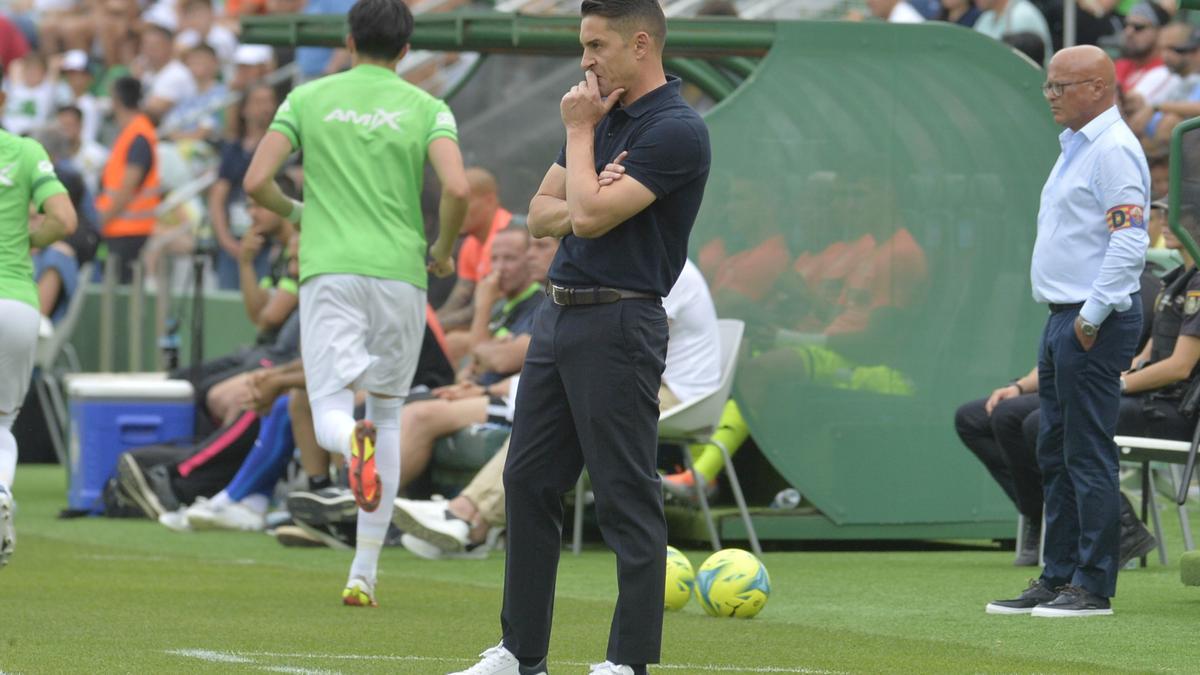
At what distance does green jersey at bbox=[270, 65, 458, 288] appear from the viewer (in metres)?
8.11

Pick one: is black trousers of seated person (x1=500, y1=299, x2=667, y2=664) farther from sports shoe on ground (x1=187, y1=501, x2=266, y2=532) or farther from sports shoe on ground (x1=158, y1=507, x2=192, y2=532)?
sports shoe on ground (x1=158, y1=507, x2=192, y2=532)

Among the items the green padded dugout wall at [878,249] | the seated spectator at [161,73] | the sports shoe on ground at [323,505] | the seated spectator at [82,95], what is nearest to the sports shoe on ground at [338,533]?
the sports shoe on ground at [323,505]

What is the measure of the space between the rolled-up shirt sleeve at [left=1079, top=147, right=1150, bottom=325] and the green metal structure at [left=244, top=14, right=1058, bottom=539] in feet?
9.76

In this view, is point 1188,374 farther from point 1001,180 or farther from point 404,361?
point 404,361

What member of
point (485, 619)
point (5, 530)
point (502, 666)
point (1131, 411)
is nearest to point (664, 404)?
point (1131, 411)

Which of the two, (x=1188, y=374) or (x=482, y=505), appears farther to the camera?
(x=482, y=505)

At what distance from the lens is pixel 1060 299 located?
24.4 ft

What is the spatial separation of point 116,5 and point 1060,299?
18.0m

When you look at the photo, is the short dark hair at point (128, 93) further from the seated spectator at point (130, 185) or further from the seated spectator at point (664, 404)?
the seated spectator at point (664, 404)

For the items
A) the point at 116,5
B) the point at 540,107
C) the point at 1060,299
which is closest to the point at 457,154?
the point at 1060,299

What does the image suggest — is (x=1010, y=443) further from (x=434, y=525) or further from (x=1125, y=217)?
(x=434, y=525)

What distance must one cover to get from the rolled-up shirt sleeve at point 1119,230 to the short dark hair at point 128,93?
12.3 metres

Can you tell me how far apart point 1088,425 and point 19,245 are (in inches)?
167

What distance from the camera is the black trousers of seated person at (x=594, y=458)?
5.41 meters
